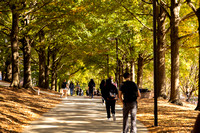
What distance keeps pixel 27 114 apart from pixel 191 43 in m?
14.8

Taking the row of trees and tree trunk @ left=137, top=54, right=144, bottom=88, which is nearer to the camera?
the row of trees

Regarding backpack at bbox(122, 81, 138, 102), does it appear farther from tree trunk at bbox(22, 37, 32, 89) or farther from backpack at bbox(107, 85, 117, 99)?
tree trunk at bbox(22, 37, 32, 89)

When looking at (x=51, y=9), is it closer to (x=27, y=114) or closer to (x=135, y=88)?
(x=27, y=114)

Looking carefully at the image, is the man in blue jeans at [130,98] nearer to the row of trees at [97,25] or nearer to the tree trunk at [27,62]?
the row of trees at [97,25]

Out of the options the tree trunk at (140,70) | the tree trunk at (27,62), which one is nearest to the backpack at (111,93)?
the tree trunk at (27,62)

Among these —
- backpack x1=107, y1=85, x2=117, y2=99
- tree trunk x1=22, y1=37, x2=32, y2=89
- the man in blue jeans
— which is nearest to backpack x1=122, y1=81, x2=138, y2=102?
the man in blue jeans

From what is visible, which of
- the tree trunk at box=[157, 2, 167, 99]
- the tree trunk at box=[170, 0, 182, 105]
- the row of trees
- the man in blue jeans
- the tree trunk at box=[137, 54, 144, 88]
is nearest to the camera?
the man in blue jeans

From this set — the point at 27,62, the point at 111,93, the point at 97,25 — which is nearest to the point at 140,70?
the point at 97,25

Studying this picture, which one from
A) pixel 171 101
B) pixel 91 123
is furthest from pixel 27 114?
pixel 171 101

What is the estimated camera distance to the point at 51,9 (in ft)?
63.4

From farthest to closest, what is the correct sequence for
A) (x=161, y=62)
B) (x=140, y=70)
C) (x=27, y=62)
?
(x=140, y=70), (x=27, y=62), (x=161, y=62)

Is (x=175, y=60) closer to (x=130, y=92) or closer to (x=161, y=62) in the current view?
(x=161, y=62)

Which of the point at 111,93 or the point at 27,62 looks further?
the point at 27,62

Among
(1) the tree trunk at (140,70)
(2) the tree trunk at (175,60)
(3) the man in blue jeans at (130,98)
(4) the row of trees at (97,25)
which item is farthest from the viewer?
(1) the tree trunk at (140,70)
